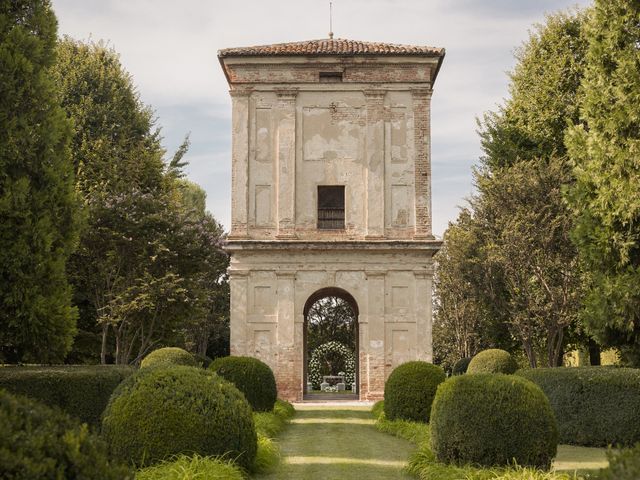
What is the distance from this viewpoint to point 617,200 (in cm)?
1515

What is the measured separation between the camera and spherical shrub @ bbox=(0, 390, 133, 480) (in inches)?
173

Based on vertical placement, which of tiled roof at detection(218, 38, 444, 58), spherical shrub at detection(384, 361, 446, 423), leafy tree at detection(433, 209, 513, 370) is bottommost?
spherical shrub at detection(384, 361, 446, 423)

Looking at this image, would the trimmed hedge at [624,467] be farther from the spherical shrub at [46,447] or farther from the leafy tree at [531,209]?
the leafy tree at [531,209]

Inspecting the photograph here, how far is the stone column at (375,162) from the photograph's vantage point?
2592 centimetres

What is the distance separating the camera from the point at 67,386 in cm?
1237

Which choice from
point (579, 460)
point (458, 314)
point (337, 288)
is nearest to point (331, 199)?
point (337, 288)

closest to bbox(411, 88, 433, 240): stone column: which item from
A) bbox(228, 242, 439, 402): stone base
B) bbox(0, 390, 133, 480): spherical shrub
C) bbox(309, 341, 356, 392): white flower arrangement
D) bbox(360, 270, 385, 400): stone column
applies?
bbox(228, 242, 439, 402): stone base

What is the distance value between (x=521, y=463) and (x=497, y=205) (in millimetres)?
17815

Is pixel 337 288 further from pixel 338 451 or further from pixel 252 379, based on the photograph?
pixel 338 451

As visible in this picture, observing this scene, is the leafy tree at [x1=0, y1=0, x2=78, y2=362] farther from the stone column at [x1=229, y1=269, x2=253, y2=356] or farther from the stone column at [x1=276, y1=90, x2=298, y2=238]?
the stone column at [x1=276, y1=90, x2=298, y2=238]

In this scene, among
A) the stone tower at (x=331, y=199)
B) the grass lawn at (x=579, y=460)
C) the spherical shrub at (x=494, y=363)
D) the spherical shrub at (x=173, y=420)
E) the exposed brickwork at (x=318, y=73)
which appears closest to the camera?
the spherical shrub at (x=173, y=420)

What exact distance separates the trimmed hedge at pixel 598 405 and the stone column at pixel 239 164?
13.0 m

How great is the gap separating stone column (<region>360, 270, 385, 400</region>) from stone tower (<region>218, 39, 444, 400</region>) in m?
0.03

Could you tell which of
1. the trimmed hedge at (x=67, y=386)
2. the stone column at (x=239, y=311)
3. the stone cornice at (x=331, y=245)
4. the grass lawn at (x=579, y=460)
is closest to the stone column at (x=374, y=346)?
the stone cornice at (x=331, y=245)
